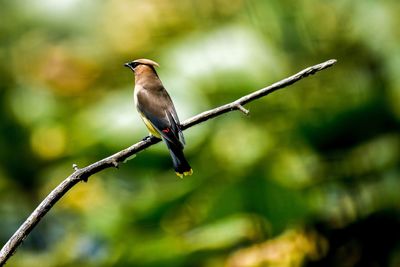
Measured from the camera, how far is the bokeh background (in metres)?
2.57

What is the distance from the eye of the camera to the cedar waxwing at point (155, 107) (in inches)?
44.9

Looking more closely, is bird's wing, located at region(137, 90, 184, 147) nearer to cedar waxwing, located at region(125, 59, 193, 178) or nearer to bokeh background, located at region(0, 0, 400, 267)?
cedar waxwing, located at region(125, 59, 193, 178)

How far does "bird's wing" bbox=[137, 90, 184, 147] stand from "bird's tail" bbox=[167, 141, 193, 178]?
10mm

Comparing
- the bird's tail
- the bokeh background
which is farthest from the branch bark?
the bokeh background

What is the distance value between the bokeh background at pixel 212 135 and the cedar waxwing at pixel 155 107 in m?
1.23

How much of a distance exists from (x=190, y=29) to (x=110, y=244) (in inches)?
52.5

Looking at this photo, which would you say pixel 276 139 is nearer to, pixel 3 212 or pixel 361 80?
pixel 361 80

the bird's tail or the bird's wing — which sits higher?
the bird's wing

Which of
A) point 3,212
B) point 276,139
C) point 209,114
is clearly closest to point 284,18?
point 276,139

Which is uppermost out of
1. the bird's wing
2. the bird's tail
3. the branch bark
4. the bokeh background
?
the branch bark

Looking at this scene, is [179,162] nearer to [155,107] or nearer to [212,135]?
[155,107]

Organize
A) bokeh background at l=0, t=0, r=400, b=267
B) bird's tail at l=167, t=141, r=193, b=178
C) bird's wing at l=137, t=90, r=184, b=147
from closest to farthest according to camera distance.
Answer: bird's tail at l=167, t=141, r=193, b=178 < bird's wing at l=137, t=90, r=184, b=147 < bokeh background at l=0, t=0, r=400, b=267

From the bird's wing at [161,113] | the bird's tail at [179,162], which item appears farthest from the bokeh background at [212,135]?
the bird's tail at [179,162]

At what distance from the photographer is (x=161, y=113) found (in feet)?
4.01
